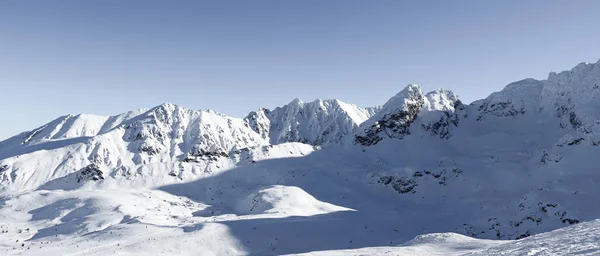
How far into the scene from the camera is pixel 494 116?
102125 millimetres

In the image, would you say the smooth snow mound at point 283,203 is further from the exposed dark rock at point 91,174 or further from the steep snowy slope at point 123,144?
the exposed dark rock at point 91,174

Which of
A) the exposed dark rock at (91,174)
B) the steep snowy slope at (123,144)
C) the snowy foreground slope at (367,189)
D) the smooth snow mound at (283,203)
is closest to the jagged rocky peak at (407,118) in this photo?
the snowy foreground slope at (367,189)

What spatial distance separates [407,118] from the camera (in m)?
99.4

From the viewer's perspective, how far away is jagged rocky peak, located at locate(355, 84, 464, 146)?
97375mm

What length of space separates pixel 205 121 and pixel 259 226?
438 ft

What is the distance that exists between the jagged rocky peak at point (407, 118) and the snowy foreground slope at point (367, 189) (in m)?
0.34

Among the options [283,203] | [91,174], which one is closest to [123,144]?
[91,174]

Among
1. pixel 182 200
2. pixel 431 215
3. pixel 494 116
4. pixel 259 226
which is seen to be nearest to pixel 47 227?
pixel 182 200

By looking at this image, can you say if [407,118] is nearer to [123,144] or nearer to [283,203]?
[283,203]

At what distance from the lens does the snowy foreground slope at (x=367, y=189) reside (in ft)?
138

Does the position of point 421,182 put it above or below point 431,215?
above

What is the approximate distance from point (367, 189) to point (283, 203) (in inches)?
901

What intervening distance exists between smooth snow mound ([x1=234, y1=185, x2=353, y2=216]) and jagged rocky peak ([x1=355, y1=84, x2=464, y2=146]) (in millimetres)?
35305

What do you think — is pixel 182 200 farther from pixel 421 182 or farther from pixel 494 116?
pixel 494 116
